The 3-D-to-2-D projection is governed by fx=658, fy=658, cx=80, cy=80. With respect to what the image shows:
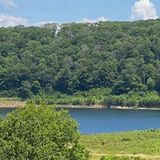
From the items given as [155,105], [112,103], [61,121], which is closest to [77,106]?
[112,103]

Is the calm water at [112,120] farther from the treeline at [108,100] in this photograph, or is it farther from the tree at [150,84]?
the tree at [150,84]

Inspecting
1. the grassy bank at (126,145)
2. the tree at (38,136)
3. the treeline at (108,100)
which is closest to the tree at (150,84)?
the treeline at (108,100)

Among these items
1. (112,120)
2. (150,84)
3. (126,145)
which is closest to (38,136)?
(126,145)

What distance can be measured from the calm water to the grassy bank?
34.2 m

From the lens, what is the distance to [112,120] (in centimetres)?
14375

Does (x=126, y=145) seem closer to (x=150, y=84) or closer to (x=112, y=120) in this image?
(x=112, y=120)

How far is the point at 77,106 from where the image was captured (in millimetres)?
184625

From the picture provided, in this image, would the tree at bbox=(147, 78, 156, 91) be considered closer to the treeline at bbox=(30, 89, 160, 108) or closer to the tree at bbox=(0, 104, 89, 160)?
the treeline at bbox=(30, 89, 160, 108)

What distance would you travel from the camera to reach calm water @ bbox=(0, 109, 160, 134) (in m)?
124

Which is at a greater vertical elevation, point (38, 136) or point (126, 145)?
point (38, 136)

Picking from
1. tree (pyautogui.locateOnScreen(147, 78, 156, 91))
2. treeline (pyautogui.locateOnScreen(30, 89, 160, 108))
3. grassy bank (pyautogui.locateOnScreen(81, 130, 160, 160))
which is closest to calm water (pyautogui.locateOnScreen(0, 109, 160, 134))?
treeline (pyautogui.locateOnScreen(30, 89, 160, 108))

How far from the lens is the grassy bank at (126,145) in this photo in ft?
200

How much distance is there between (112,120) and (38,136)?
348 ft

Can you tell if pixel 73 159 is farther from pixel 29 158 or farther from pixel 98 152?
pixel 98 152
